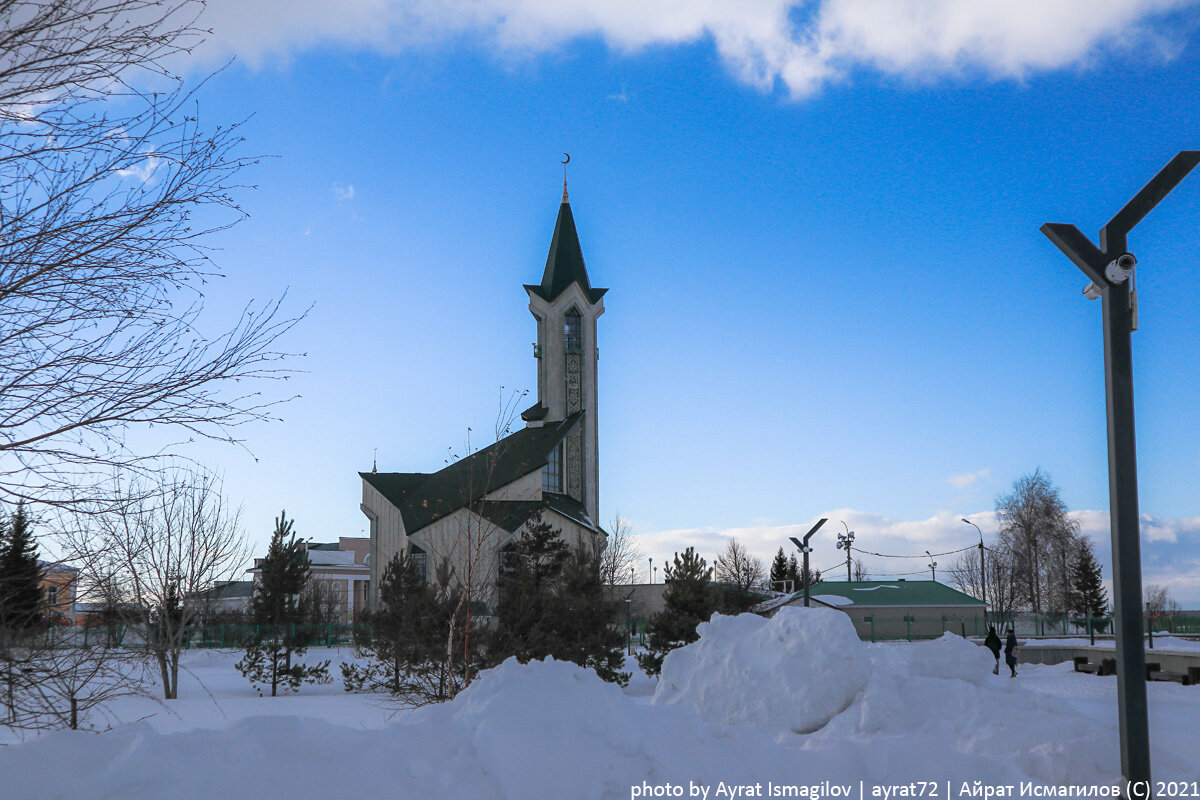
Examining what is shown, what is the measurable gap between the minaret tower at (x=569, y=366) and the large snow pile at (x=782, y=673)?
4055cm

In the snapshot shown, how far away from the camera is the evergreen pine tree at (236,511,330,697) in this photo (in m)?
23.5

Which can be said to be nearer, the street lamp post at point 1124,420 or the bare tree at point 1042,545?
the street lamp post at point 1124,420

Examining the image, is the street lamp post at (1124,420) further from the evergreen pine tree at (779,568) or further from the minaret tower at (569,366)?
the evergreen pine tree at (779,568)

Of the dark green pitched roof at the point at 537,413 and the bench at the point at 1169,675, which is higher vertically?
the dark green pitched roof at the point at 537,413

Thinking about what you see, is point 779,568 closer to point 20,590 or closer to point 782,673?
point 782,673

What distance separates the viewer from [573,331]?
185ft

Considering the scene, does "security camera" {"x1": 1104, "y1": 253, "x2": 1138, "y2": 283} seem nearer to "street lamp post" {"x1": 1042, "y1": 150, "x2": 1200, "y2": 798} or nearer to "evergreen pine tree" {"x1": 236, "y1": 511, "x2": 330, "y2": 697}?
"street lamp post" {"x1": 1042, "y1": 150, "x2": 1200, "y2": 798}

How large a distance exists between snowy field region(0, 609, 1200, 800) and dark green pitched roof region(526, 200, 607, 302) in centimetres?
4495

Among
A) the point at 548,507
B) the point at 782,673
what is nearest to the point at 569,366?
the point at 548,507

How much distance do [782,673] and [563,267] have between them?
47.8 metres

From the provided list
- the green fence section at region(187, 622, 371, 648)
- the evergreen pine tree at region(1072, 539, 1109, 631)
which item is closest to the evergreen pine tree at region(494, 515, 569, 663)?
the green fence section at region(187, 622, 371, 648)

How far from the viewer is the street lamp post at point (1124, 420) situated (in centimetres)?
688

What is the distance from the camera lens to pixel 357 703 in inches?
777

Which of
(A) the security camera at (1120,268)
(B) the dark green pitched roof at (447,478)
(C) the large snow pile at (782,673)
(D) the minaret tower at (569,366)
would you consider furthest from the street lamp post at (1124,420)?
(D) the minaret tower at (569,366)
